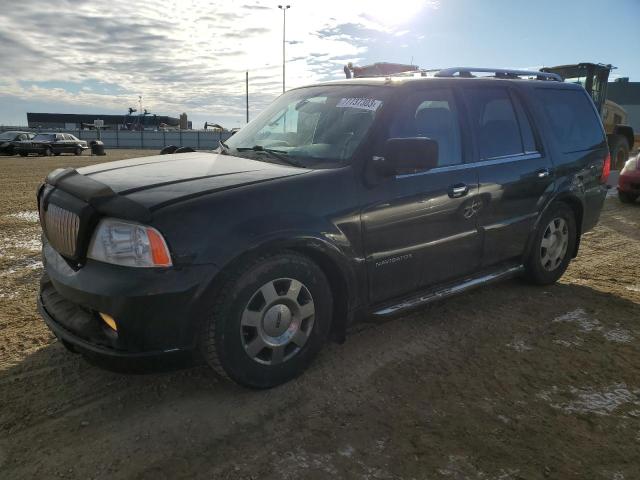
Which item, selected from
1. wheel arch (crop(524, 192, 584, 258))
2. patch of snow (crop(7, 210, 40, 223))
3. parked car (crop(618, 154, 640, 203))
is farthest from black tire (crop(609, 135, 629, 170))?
patch of snow (crop(7, 210, 40, 223))

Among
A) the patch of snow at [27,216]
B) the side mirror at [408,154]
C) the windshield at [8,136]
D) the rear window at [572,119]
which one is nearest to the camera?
the side mirror at [408,154]

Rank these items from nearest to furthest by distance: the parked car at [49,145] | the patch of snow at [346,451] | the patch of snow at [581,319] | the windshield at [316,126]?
the patch of snow at [346,451], the windshield at [316,126], the patch of snow at [581,319], the parked car at [49,145]

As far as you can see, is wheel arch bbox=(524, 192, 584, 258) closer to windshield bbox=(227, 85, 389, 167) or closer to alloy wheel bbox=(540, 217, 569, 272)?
alloy wheel bbox=(540, 217, 569, 272)

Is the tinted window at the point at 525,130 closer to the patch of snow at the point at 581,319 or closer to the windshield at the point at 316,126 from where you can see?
the patch of snow at the point at 581,319

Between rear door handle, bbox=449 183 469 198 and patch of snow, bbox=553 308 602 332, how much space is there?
1342mm

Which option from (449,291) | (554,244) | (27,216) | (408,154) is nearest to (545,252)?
(554,244)

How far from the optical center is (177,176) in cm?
293

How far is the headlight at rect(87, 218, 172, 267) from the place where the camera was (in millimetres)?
2396

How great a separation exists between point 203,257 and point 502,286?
333 centimetres

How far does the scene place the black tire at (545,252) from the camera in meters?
4.47

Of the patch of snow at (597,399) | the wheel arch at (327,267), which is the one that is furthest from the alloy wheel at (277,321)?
the patch of snow at (597,399)

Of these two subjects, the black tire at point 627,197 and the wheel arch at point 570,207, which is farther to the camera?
the black tire at point 627,197

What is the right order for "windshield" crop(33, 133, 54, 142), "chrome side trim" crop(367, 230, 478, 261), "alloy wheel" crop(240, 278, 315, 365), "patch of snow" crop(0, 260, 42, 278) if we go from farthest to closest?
"windshield" crop(33, 133, 54, 142) → "patch of snow" crop(0, 260, 42, 278) → "chrome side trim" crop(367, 230, 478, 261) → "alloy wheel" crop(240, 278, 315, 365)

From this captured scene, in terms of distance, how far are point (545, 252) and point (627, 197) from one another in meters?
→ 6.43
